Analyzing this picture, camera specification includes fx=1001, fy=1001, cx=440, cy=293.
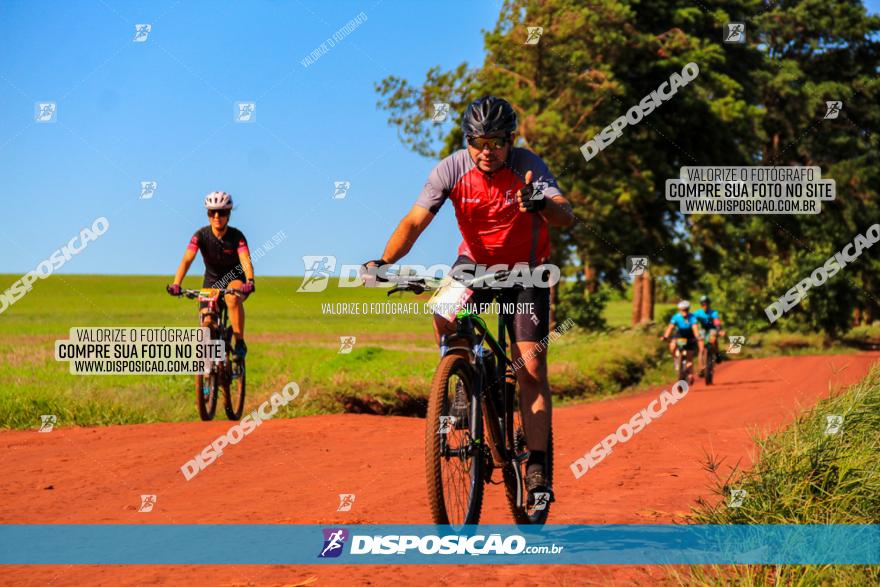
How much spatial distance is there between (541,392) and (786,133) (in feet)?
146

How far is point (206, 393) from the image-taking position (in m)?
12.5

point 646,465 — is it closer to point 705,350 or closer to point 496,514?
point 496,514

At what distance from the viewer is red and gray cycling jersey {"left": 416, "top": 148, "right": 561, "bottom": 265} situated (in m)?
5.80

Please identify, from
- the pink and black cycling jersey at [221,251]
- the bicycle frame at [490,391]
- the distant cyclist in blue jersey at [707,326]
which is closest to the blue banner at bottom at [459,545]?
the bicycle frame at [490,391]

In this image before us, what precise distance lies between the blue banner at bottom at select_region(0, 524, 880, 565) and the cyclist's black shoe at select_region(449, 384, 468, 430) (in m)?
0.57

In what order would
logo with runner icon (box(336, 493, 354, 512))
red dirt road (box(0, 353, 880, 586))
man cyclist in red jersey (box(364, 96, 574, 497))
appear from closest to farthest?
red dirt road (box(0, 353, 880, 586)) < man cyclist in red jersey (box(364, 96, 574, 497)) < logo with runner icon (box(336, 493, 354, 512))

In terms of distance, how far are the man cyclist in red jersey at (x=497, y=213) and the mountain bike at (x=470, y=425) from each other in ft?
0.41

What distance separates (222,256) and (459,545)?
24.6ft

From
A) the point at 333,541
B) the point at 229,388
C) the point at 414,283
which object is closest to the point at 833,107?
the point at 229,388

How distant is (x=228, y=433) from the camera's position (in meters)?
10.5

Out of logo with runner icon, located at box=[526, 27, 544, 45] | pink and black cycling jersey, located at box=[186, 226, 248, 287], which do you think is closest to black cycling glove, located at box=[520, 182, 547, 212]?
pink and black cycling jersey, located at box=[186, 226, 248, 287]

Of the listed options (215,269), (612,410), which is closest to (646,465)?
(215,269)

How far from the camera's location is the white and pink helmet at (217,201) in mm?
11906

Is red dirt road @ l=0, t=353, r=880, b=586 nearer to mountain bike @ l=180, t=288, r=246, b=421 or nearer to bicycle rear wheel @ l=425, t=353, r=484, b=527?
bicycle rear wheel @ l=425, t=353, r=484, b=527
